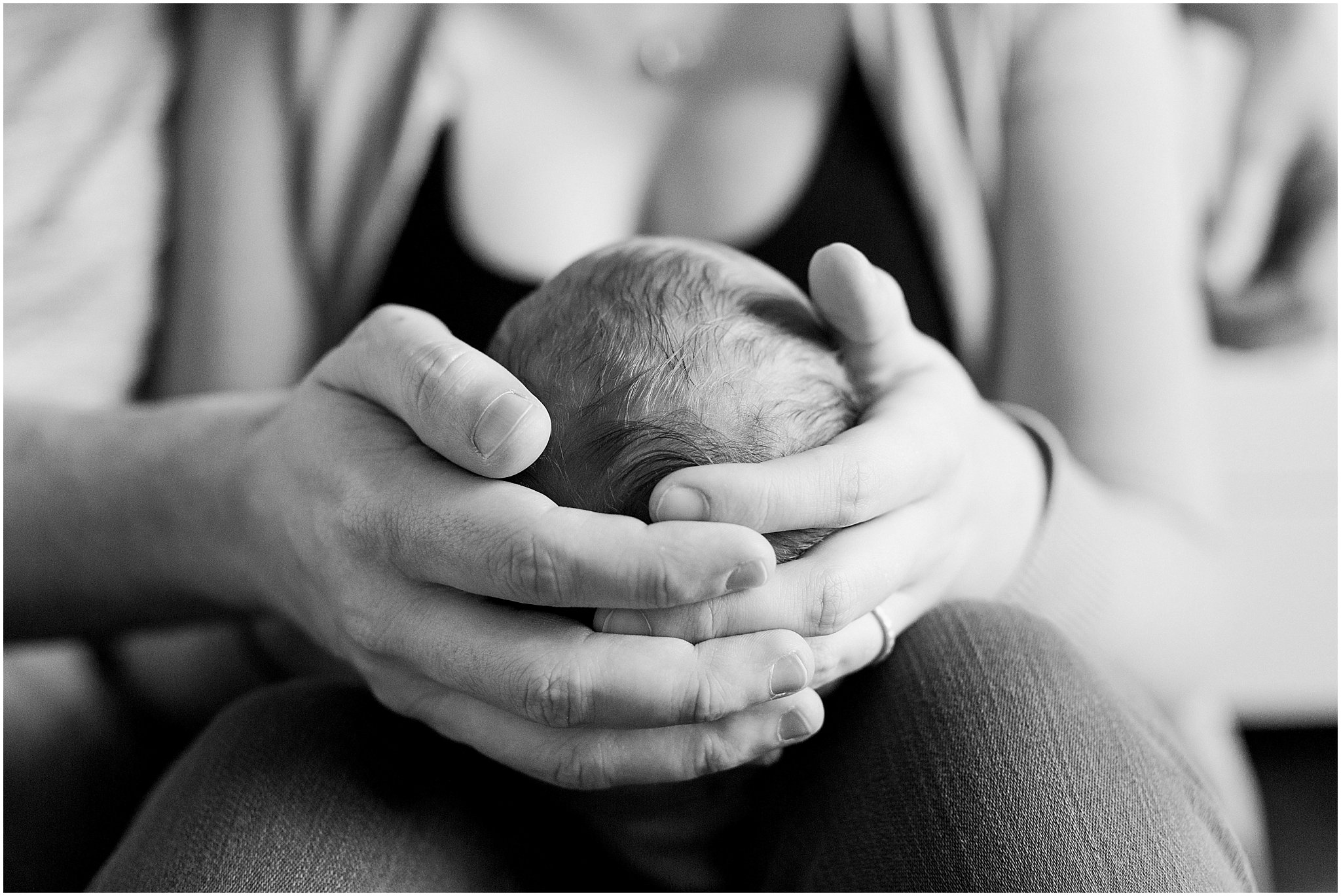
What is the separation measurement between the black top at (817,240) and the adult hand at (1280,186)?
503 mm

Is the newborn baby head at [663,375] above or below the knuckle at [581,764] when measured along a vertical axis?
above

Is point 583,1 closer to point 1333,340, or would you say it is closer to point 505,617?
point 505,617

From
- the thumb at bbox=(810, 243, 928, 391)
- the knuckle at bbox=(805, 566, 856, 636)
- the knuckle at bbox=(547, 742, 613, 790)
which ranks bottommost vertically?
the knuckle at bbox=(547, 742, 613, 790)

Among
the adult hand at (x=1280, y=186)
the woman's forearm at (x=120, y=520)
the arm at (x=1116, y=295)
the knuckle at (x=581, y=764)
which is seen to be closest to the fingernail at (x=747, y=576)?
the knuckle at (x=581, y=764)

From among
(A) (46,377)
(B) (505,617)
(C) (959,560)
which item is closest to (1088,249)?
(C) (959,560)

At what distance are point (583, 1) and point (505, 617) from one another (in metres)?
0.83

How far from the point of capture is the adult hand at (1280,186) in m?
1.17

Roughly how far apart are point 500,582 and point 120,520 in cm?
38

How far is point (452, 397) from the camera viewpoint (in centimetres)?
Answer: 46

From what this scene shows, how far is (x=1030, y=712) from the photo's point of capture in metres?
0.51

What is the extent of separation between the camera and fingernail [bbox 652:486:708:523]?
464 millimetres

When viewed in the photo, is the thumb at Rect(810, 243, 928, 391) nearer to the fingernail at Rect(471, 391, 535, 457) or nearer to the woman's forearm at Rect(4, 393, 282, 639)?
the fingernail at Rect(471, 391, 535, 457)

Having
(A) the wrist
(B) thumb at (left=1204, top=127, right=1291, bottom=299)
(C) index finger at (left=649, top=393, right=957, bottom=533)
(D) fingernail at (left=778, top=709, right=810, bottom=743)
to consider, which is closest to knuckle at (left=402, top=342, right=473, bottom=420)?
(C) index finger at (left=649, top=393, right=957, bottom=533)

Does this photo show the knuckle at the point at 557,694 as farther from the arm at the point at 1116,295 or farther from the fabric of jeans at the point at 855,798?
the arm at the point at 1116,295
